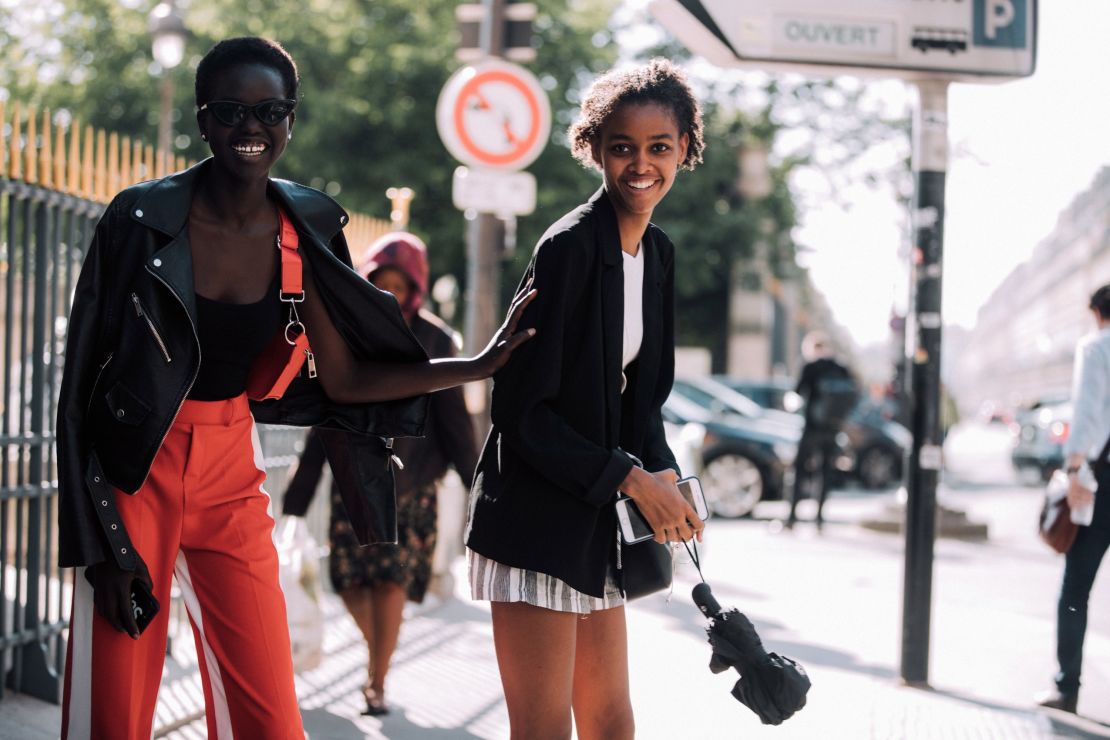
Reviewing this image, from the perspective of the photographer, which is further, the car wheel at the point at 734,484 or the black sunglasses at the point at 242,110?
the car wheel at the point at 734,484

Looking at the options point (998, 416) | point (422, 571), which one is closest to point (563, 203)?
point (422, 571)

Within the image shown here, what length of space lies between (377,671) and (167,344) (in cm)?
300

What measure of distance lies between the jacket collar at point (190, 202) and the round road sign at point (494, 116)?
5.22 meters

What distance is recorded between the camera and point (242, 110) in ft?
9.73

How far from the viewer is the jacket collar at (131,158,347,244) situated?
2.88 metres

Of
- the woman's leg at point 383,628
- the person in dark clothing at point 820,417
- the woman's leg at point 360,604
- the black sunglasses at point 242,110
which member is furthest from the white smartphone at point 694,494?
the person in dark clothing at point 820,417

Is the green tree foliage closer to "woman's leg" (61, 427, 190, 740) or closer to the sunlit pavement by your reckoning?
the sunlit pavement

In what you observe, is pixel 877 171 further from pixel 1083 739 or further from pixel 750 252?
pixel 1083 739

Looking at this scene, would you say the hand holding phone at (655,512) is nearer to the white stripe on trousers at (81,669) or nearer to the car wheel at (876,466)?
the white stripe on trousers at (81,669)

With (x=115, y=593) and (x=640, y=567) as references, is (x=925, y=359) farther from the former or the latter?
(x=115, y=593)

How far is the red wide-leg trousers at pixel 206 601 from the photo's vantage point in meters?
2.86

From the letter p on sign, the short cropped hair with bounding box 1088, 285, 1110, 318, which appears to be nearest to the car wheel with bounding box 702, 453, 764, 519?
the short cropped hair with bounding box 1088, 285, 1110, 318

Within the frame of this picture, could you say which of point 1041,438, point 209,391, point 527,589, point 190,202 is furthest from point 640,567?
point 1041,438

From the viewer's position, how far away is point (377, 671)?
5.56m
